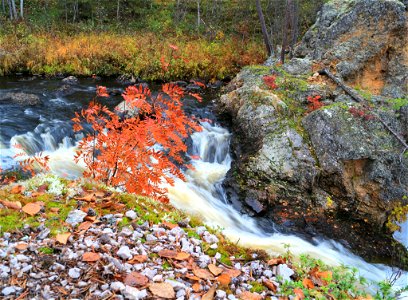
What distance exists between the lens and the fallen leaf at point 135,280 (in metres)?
2.97

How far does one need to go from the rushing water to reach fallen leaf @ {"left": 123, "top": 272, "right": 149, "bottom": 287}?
9.50 ft

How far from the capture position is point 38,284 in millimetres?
2811

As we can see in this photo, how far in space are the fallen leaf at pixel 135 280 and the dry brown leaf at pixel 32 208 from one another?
141 cm

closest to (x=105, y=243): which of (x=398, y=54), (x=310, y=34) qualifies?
(x=398, y=54)

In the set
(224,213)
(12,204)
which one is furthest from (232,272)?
(224,213)

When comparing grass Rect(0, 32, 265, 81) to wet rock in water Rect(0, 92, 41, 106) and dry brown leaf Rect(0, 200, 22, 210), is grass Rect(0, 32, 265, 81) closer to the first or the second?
wet rock in water Rect(0, 92, 41, 106)

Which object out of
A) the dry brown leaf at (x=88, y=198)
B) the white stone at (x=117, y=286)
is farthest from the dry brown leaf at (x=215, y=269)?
the dry brown leaf at (x=88, y=198)

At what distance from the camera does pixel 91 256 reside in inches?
124

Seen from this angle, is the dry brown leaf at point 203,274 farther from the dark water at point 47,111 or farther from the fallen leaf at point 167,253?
the dark water at point 47,111

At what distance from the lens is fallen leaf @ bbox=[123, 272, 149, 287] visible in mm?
2971

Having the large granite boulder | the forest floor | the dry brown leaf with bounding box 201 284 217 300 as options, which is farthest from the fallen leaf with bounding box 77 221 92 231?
the large granite boulder

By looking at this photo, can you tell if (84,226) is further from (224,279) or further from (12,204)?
(224,279)

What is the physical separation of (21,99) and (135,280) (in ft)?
35.7

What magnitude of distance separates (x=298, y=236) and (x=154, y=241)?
169 inches
